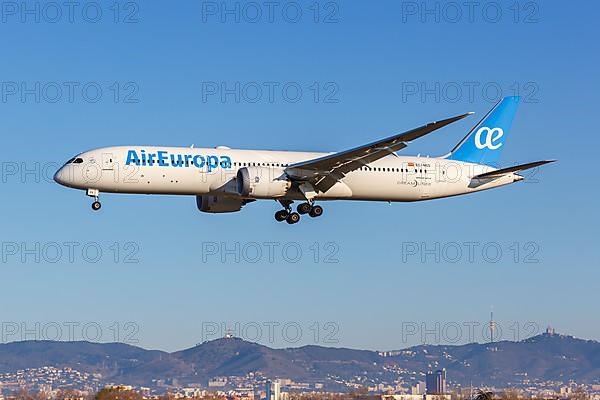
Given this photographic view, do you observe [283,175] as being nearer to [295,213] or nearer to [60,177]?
[295,213]

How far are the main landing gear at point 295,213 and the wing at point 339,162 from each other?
1.72 m

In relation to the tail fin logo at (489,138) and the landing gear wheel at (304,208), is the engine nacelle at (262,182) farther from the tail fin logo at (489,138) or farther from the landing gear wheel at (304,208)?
the tail fin logo at (489,138)

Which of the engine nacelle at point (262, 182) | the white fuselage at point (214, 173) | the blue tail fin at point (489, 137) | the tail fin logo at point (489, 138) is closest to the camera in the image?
the white fuselage at point (214, 173)

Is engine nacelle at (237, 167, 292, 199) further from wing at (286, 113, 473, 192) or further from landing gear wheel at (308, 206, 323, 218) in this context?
landing gear wheel at (308, 206, 323, 218)

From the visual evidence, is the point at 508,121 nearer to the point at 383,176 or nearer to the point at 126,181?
the point at 383,176

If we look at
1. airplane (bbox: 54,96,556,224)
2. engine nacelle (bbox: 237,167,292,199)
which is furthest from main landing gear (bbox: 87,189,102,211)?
engine nacelle (bbox: 237,167,292,199)

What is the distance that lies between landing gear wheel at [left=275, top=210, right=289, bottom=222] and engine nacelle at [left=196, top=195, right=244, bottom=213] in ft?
8.02

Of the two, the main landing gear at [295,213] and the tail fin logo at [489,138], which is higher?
the tail fin logo at [489,138]

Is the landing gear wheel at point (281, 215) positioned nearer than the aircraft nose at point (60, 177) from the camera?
No

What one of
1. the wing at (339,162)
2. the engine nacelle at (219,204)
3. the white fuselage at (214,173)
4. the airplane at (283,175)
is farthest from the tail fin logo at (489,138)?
the engine nacelle at (219,204)

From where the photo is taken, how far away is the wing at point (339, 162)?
6355cm

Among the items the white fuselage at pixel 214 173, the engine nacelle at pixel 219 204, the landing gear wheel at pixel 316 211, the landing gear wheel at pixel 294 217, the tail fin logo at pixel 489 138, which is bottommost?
the landing gear wheel at pixel 294 217

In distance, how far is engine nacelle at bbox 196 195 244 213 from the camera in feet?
227

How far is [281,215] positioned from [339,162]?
265 inches
